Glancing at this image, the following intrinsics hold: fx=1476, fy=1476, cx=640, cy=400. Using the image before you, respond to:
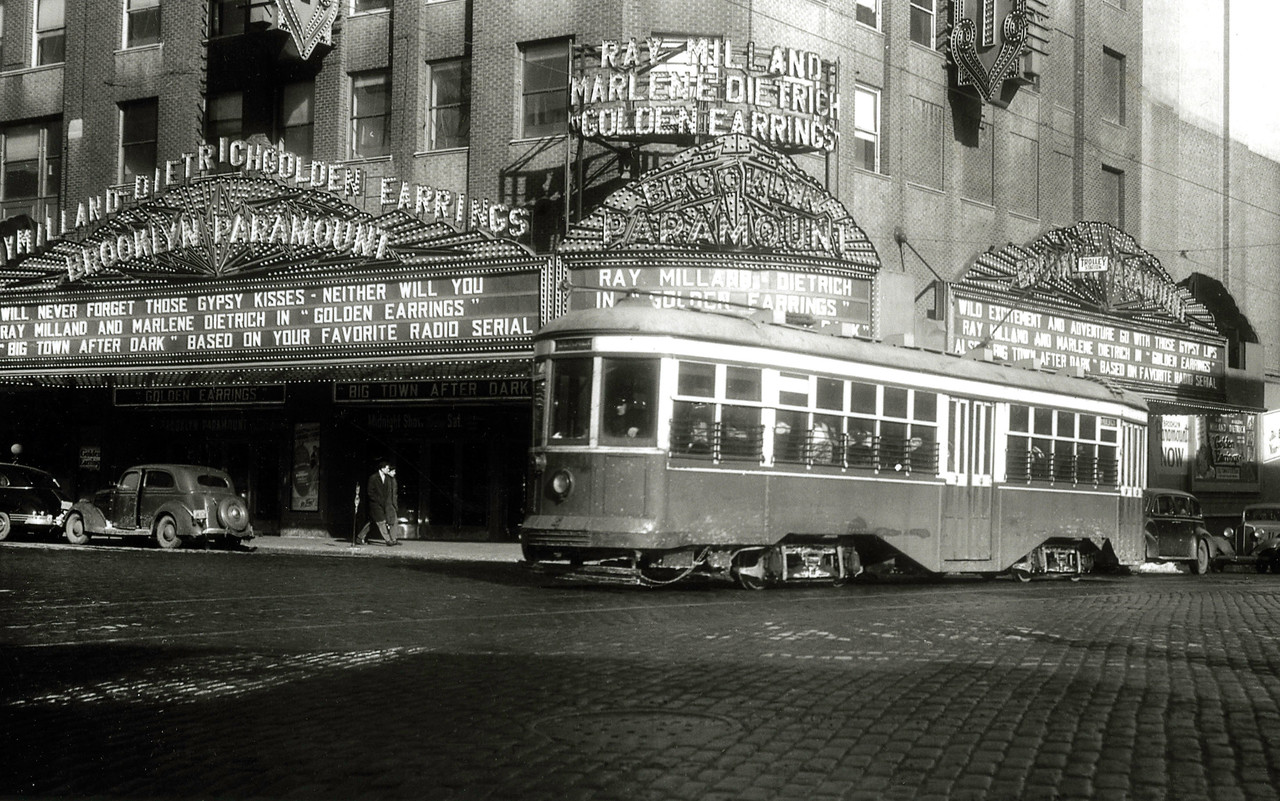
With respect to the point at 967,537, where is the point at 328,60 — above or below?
above

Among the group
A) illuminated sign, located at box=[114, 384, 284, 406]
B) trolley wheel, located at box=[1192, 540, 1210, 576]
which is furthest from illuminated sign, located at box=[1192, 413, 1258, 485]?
illuminated sign, located at box=[114, 384, 284, 406]

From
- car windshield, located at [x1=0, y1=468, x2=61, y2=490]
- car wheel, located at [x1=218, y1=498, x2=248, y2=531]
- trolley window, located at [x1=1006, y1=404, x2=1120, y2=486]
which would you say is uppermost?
trolley window, located at [x1=1006, y1=404, x2=1120, y2=486]

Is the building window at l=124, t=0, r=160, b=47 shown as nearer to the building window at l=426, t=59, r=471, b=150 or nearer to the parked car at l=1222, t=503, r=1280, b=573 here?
the building window at l=426, t=59, r=471, b=150

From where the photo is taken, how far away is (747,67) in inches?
1041

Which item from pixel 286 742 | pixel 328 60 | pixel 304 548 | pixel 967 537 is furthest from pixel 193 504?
pixel 286 742

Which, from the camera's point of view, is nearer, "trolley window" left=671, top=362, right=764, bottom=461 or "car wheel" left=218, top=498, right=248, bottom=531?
"trolley window" left=671, top=362, right=764, bottom=461

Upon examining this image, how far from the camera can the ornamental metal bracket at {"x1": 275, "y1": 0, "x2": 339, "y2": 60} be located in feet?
101

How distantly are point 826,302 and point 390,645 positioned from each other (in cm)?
1681

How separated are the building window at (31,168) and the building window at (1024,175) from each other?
22.8 meters

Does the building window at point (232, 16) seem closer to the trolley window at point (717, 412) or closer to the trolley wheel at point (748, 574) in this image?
the trolley window at point (717, 412)

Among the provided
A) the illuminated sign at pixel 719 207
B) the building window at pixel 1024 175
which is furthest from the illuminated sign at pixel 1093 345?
the illuminated sign at pixel 719 207

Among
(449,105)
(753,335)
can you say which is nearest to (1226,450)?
(449,105)

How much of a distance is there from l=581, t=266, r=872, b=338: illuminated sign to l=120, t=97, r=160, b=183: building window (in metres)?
14.0

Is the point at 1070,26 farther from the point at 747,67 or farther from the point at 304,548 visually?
the point at 304,548
